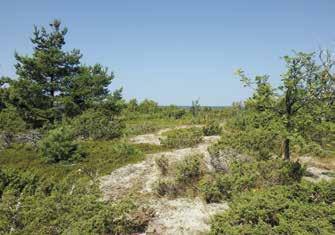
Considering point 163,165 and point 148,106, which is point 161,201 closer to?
point 163,165

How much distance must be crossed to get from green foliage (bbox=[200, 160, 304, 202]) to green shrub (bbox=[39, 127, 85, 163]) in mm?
5992

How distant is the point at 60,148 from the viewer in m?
13.5

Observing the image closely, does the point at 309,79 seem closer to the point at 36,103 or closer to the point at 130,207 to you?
the point at 130,207

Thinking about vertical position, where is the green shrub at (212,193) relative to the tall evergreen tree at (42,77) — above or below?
below

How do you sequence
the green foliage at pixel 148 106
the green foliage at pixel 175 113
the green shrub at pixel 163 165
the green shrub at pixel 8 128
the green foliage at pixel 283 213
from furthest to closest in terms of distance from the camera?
the green foliage at pixel 148 106, the green foliage at pixel 175 113, the green shrub at pixel 8 128, the green shrub at pixel 163 165, the green foliage at pixel 283 213

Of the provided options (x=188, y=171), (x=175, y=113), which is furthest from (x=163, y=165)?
(x=175, y=113)

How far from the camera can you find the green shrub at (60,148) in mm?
13492

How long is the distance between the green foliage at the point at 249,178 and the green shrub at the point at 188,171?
447 mm

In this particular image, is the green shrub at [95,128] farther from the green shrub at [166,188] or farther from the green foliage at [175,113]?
the green foliage at [175,113]

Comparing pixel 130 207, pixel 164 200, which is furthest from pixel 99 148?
pixel 130 207

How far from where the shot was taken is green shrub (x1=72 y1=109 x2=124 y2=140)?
20031mm

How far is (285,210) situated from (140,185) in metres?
→ 5.51

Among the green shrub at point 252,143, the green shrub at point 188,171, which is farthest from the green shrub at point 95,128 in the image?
the green shrub at point 188,171

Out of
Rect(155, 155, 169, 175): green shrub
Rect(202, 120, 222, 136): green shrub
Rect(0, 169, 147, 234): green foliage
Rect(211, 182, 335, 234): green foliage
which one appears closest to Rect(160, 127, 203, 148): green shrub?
Rect(202, 120, 222, 136): green shrub
